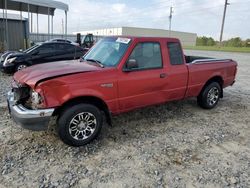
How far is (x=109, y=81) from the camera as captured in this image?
4004 millimetres

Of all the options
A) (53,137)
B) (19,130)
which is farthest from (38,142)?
(19,130)

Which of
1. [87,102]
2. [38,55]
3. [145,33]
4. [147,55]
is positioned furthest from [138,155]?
[145,33]

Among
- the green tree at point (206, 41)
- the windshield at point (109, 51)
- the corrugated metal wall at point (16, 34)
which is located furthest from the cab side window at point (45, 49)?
the green tree at point (206, 41)

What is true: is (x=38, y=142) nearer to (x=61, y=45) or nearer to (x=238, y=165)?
(x=238, y=165)

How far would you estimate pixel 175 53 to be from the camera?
5.07 meters

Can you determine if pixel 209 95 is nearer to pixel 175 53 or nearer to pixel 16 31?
pixel 175 53

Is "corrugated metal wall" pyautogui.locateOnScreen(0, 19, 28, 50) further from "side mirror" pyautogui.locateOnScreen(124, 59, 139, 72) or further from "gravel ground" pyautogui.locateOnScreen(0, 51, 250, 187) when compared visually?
"side mirror" pyautogui.locateOnScreen(124, 59, 139, 72)

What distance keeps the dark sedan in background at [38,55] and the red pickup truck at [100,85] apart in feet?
20.7

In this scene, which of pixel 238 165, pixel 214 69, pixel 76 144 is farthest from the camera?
pixel 214 69

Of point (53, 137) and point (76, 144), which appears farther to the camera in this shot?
point (53, 137)

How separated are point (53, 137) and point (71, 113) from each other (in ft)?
2.75

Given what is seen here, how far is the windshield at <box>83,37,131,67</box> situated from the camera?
430 cm

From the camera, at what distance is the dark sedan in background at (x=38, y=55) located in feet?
32.7

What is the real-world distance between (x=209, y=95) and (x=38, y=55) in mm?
7764
